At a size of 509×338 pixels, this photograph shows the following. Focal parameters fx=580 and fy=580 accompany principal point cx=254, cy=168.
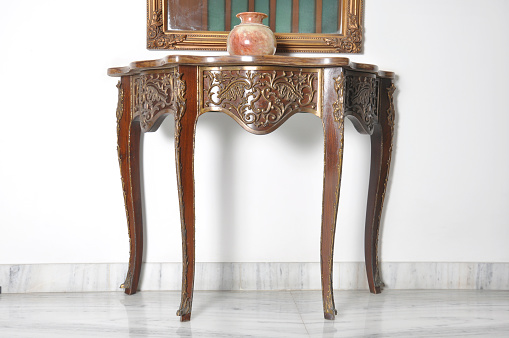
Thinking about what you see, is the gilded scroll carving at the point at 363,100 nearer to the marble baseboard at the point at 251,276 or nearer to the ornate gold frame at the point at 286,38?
the ornate gold frame at the point at 286,38

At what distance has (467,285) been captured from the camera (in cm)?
251

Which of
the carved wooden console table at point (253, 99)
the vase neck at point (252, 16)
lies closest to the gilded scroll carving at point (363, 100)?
the carved wooden console table at point (253, 99)

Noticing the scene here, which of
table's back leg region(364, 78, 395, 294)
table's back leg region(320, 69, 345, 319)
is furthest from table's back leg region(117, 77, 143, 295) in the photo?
table's back leg region(364, 78, 395, 294)

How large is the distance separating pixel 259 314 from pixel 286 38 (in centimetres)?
110

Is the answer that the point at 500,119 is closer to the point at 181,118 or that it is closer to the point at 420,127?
the point at 420,127

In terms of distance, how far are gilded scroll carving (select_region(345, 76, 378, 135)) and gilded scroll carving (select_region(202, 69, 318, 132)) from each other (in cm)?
16

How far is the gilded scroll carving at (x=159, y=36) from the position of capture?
2.33m

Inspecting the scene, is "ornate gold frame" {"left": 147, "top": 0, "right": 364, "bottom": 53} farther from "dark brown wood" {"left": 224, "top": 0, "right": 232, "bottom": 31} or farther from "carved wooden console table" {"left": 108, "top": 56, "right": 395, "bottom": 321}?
"carved wooden console table" {"left": 108, "top": 56, "right": 395, "bottom": 321}

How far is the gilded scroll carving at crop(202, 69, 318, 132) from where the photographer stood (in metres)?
Answer: 1.87

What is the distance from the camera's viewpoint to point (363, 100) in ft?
6.75

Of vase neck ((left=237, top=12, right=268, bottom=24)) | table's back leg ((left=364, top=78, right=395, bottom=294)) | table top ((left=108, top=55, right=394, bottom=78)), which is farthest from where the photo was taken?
table's back leg ((left=364, top=78, right=395, bottom=294))

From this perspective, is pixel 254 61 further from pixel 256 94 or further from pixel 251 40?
pixel 251 40

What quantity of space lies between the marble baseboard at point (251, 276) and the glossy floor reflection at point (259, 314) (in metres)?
0.05

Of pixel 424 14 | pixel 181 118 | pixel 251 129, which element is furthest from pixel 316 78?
pixel 424 14
